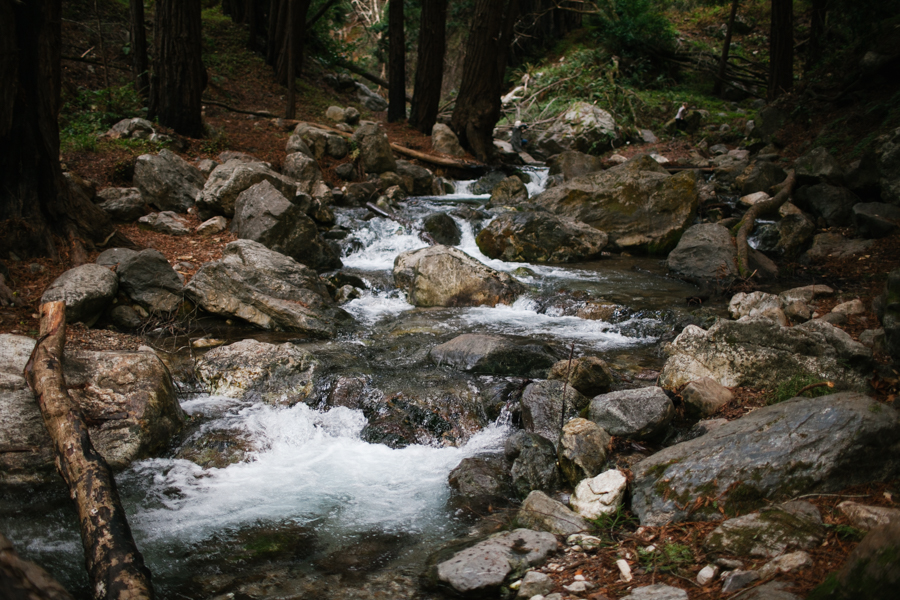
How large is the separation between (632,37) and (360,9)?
56.1ft

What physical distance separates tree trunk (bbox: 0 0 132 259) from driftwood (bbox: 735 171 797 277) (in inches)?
354

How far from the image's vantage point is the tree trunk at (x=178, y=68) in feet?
33.9

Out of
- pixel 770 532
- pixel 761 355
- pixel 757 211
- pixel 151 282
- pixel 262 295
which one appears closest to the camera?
pixel 770 532

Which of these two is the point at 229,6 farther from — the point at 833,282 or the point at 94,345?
the point at 833,282

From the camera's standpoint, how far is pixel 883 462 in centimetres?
290

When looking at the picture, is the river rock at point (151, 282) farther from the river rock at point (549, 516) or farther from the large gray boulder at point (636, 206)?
the large gray boulder at point (636, 206)

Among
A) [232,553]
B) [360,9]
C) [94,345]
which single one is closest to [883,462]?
[232,553]

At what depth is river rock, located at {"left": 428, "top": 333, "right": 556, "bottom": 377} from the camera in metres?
5.45

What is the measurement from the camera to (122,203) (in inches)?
320

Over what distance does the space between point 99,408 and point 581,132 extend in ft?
51.6

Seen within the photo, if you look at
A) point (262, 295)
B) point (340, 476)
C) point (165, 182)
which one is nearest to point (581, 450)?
point (340, 476)

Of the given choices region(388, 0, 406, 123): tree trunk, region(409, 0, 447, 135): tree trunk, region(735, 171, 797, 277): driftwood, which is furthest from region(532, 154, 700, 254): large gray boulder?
region(388, 0, 406, 123): tree trunk

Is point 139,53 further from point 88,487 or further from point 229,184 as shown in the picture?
point 88,487

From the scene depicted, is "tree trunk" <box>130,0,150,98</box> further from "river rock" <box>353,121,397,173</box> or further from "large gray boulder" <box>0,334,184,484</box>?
"large gray boulder" <box>0,334,184,484</box>
